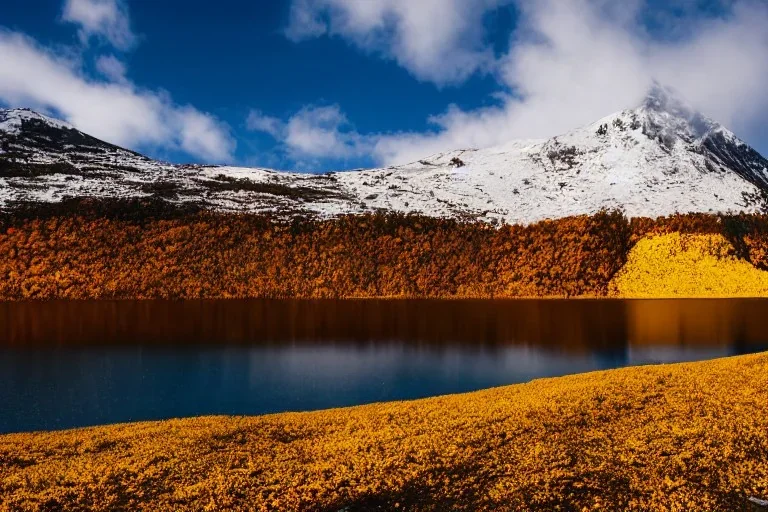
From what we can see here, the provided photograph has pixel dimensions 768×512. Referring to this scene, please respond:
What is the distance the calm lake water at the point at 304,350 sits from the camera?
33.8 metres

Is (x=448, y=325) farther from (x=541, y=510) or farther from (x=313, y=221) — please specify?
(x=313, y=221)

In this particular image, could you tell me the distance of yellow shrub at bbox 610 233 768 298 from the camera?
87.7 metres

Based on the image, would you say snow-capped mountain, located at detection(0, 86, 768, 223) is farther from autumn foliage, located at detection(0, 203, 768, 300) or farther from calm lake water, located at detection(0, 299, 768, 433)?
calm lake water, located at detection(0, 299, 768, 433)

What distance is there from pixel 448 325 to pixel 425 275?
38.6 m

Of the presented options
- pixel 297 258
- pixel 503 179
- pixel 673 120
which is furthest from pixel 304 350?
pixel 673 120

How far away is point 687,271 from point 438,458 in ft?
293

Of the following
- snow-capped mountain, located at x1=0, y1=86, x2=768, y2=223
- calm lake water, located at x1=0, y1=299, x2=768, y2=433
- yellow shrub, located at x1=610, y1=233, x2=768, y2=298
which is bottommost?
calm lake water, located at x1=0, y1=299, x2=768, y2=433

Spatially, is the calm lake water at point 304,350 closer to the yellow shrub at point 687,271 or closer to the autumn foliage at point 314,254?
the yellow shrub at point 687,271

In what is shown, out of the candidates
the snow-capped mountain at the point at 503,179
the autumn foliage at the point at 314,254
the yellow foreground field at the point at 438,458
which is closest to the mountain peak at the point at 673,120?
the snow-capped mountain at the point at 503,179

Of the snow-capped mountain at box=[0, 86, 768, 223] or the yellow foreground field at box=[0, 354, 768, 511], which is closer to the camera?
the yellow foreground field at box=[0, 354, 768, 511]

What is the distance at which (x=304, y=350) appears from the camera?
4884cm

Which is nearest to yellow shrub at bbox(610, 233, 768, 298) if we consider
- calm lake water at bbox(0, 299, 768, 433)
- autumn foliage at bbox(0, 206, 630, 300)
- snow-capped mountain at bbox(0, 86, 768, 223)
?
autumn foliage at bbox(0, 206, 630, 300)

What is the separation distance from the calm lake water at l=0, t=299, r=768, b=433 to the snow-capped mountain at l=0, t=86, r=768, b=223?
179ft

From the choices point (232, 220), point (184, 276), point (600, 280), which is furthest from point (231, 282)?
point (600, 280)
